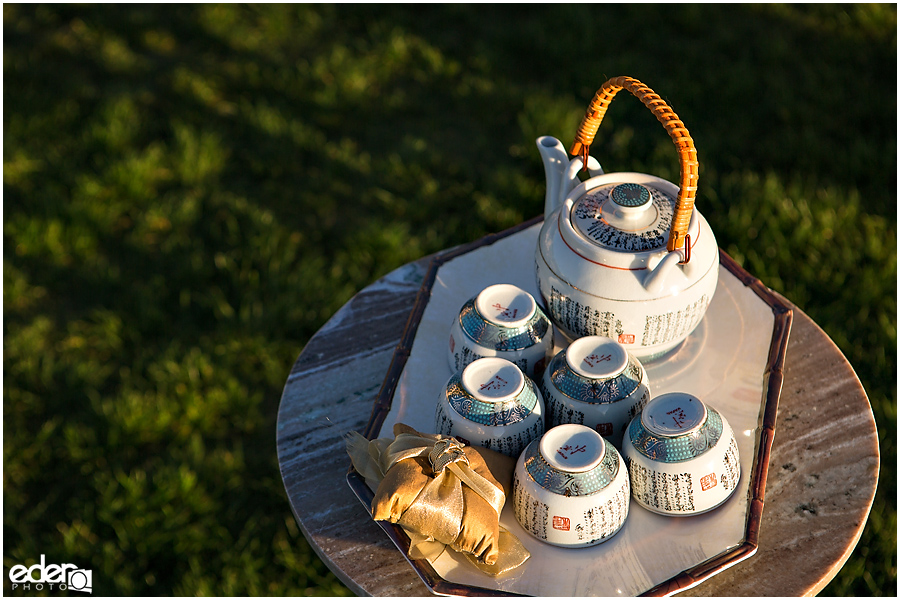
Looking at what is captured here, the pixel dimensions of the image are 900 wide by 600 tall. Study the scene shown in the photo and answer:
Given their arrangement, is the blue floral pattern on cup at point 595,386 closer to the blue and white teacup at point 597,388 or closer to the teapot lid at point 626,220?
the blue and white teacup at point 597,388

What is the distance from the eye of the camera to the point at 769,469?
1205mm

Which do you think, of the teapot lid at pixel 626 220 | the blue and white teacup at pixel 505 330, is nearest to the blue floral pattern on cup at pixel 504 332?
the blue and white teacup at pixel 505 330

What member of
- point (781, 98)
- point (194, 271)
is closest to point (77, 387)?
point (194, 271)

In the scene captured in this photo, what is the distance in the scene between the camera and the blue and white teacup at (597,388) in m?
1.10

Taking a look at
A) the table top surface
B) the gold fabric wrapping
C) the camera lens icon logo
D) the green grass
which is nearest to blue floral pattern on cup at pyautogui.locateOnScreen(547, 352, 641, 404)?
the gold fabric wrapping

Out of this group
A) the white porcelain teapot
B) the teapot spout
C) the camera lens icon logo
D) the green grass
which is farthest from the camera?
the green grass

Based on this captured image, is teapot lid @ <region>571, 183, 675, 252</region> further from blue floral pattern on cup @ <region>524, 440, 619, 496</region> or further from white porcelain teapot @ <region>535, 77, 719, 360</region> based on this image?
blue floral pattern on cup @ <region>524, 440, 619, 496</region>

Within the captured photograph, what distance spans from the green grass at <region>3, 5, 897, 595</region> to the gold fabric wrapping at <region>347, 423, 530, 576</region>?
0.87 metres

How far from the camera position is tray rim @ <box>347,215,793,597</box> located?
40.6 inches

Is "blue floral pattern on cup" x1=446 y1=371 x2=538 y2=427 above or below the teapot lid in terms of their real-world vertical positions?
below

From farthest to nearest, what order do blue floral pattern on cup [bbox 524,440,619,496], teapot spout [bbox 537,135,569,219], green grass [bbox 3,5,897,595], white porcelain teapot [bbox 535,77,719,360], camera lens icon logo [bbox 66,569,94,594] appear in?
green grass [bbox 3,5,897,595], camera lens icon logo [bbox 66,569,94,594], teapot spout [bbox 537,135,569,219], white porcelain teapot [bbox 535,77,719,360], blue floral pattern on cup [bbox 524,440,619,496]

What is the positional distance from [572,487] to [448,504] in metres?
0.15
